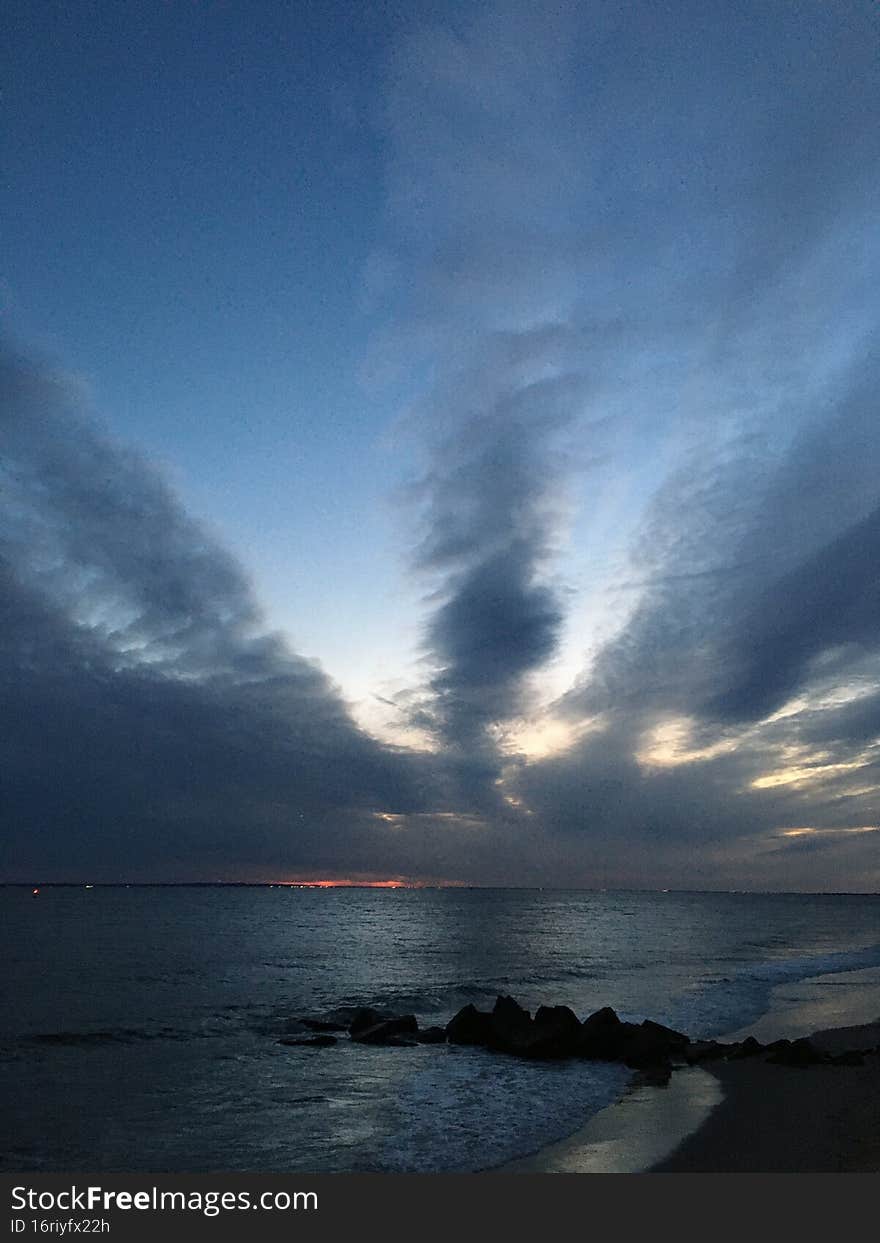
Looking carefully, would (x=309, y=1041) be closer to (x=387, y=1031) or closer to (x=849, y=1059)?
(x=387, y=1031)

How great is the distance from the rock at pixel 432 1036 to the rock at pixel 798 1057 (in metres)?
10.8

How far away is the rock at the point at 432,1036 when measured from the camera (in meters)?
26.6

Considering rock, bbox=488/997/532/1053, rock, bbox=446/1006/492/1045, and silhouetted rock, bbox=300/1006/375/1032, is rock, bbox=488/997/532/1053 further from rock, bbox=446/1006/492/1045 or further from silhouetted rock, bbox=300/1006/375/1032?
silhouetted rock, bbox=300/1006/375/1032

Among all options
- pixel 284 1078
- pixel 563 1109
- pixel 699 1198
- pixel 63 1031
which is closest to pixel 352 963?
pixel 63 1031

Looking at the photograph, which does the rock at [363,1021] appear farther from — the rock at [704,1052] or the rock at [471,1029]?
the rock at [704,1052]

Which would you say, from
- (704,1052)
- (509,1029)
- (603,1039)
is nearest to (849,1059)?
(704,1052)

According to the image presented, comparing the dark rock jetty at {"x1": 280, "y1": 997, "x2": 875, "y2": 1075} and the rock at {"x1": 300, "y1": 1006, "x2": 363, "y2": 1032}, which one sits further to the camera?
the rock at {"x1": 300, "y1": 1006, "x2": 363, "y2": 1032}

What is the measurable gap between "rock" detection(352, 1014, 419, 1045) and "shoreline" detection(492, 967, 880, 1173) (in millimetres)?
9853

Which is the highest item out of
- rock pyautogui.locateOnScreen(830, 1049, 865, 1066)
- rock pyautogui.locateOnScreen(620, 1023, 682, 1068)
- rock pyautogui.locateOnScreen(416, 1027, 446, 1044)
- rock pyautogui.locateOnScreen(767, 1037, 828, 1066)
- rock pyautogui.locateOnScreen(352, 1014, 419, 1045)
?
rock pyautogui.locateOnScreen(352, 1014, 419, 1045)

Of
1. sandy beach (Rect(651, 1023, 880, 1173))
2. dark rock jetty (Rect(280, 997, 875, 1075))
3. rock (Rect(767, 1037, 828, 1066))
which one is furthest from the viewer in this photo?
dark rock jetty (Rect(280, 997, 875, 1075))

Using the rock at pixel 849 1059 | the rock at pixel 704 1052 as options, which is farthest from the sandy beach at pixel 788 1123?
the rock at pixel 704 1052

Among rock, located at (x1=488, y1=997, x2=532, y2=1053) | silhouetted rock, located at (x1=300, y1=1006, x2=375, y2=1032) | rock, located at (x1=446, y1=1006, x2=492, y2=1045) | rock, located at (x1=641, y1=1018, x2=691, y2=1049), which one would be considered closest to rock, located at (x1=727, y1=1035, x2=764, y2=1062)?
rock, located at (x1=641, y1=1018, x2=691, y2=1049)

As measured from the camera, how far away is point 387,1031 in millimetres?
27297

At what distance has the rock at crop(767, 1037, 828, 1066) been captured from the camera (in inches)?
837
